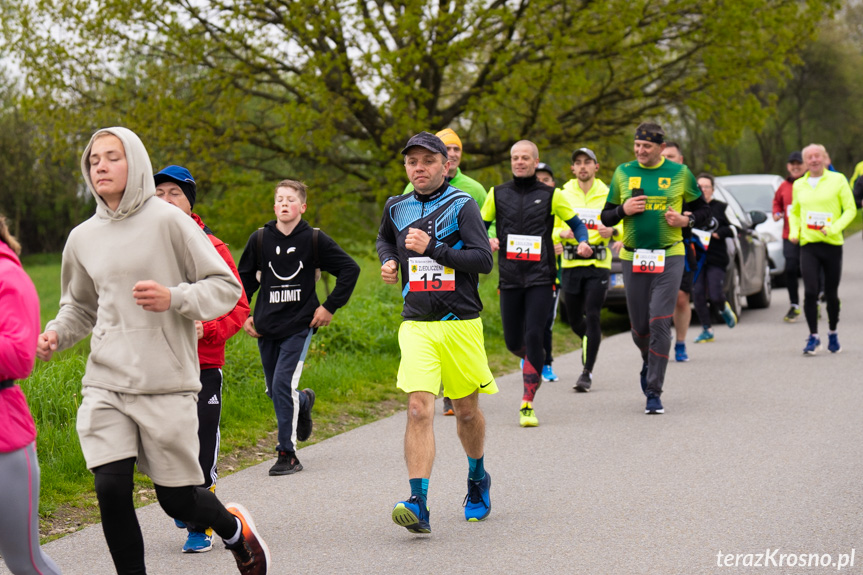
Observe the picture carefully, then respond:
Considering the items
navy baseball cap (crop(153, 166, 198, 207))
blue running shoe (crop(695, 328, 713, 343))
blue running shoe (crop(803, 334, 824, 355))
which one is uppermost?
navy baseball cap (crop(153, 166, 198, 207))

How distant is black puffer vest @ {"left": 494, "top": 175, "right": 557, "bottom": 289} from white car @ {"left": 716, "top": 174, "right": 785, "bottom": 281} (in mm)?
11182

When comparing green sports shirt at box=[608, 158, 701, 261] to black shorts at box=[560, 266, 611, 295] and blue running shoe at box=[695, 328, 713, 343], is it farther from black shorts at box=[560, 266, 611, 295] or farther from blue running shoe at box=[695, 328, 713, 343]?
blue running shoe at box=[695, 328, 713, 343]

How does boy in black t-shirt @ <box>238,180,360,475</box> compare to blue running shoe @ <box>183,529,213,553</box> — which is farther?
boy in black t-shirt @ <box>238,180,360,475</box>

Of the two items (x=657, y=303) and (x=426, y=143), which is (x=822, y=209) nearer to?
(x=657, y=303)

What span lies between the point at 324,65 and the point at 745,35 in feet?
25.2

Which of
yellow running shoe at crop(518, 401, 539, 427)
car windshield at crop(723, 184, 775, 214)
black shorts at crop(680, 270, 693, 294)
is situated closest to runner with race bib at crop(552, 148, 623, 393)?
yellow running shoe at crop(518, 401, 539, 427)

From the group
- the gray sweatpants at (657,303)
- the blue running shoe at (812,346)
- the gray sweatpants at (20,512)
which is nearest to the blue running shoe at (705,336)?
the blue running shoe at (812,346)

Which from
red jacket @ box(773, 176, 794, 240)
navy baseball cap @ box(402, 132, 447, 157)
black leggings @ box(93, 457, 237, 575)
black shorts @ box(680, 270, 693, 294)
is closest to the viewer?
black leggings @ box(93, 457, 237, 575)

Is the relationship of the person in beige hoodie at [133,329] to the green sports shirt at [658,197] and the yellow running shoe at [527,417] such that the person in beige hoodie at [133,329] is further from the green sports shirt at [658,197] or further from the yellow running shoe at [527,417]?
the green sports shirt at [658,197]

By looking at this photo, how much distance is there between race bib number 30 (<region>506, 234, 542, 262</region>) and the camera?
8141 millimetres

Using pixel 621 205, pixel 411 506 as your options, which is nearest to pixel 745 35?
pixel 621 205

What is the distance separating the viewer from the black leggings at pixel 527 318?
26.7 ft

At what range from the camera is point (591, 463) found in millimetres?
6766

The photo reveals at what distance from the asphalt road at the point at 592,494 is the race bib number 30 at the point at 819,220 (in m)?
1.99
